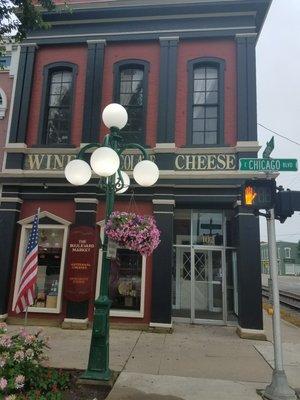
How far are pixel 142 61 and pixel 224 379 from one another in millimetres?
9077

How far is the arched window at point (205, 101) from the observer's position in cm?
1157

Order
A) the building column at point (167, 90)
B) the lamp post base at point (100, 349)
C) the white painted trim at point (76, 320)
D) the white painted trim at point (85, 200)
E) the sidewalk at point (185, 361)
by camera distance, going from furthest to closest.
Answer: the building column at point (167, 90), the white painted trim at point (85, 200), the white painted trim at point (76, 320), the lamp post base at point (100, 349), the sidewalk at point (185, 361)

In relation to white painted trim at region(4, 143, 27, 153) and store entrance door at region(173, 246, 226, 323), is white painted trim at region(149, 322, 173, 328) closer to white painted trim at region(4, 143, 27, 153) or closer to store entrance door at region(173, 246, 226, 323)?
store entrance door at region(173, 246, 226, 323)

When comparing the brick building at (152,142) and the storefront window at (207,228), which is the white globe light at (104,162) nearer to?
the brick building at (152,142)

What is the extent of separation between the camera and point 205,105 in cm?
1173

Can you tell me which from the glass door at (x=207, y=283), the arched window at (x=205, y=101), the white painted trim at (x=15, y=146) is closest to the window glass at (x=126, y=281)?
the glass door at (x=207, y=283)

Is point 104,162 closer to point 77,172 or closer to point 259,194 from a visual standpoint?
point 77,172

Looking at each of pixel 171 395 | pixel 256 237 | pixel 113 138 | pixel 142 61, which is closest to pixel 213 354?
pixel 171 395

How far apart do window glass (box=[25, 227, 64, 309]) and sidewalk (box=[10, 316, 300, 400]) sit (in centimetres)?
97

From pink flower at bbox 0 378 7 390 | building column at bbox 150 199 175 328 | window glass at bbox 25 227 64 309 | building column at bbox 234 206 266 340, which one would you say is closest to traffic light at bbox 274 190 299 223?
building column at bbox 234 206 266 340

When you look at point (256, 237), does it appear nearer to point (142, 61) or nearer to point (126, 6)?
point (142, 61)

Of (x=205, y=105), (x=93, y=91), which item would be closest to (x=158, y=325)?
(x=205, y=105)

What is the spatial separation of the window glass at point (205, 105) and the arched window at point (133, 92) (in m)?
1.52

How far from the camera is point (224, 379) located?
6.73m
